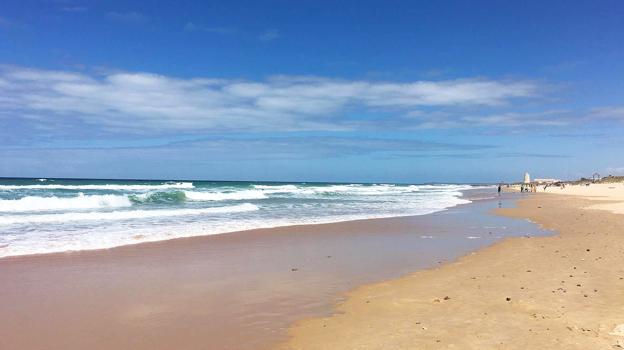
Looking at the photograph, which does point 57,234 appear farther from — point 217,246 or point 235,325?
point 235,325

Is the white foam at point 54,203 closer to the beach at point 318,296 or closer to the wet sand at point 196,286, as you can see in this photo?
the wet sand at point 196,286

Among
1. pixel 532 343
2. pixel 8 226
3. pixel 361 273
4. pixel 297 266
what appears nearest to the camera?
pixel 532 343

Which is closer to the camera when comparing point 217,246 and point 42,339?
point 42,339

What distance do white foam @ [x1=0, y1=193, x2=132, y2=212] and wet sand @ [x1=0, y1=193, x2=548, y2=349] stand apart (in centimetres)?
1544

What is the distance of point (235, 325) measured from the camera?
4902 millimetres

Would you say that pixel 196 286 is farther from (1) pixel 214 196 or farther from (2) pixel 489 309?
(1) pixel 214 196

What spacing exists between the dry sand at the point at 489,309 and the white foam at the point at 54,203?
21.8 metres

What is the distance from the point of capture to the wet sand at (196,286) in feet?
15.2

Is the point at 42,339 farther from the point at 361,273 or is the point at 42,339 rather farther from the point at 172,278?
the point at 361,273

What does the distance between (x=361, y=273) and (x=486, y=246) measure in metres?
4.52

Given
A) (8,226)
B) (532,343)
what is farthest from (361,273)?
(8,226)

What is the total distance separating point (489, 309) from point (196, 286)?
443cm

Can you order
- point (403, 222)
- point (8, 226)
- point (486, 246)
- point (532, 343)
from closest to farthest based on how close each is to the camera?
point (532, 343), point (486, 246), point (8, 226), point (403, 222)

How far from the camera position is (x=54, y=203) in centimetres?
2428
